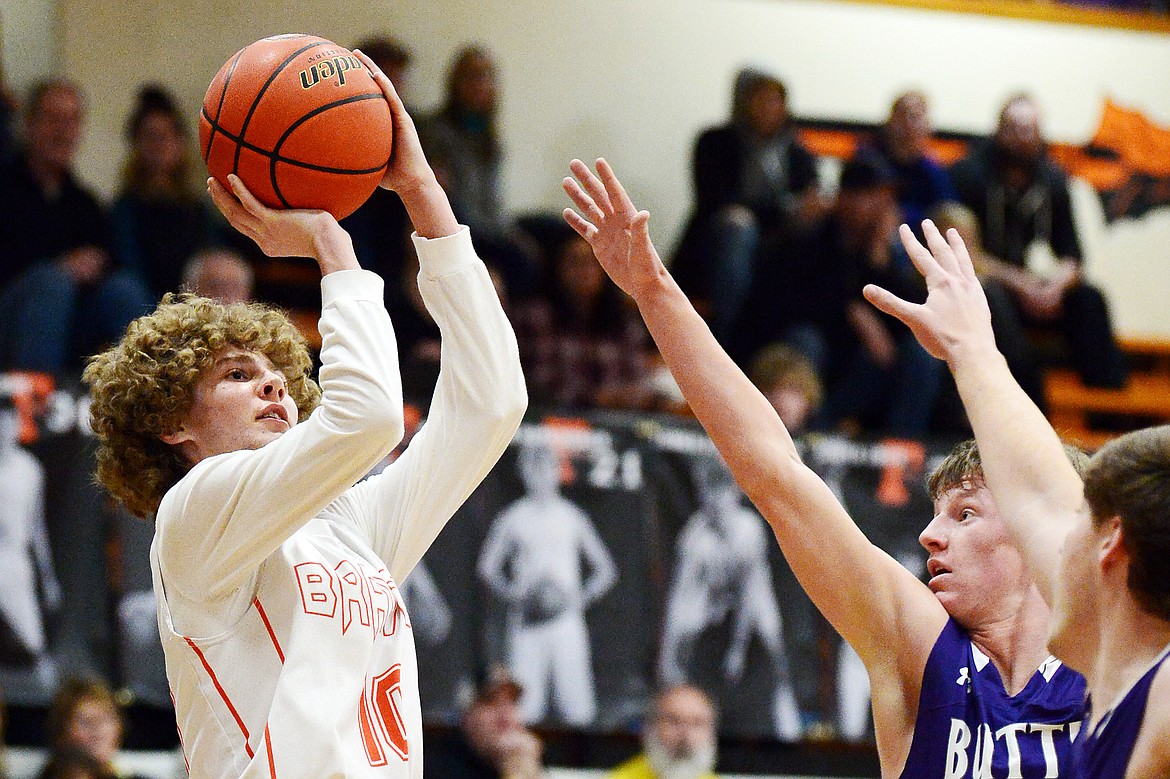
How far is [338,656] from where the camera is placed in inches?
103

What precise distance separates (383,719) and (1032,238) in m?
7.65

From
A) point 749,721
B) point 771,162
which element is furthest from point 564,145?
point 749,721

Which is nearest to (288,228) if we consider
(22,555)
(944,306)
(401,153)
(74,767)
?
(401,153)

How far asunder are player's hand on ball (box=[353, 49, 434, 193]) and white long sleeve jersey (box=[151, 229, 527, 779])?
0.52 feet

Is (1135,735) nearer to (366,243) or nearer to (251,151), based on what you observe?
(251,151)

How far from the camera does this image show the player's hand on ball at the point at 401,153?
2.99 metres

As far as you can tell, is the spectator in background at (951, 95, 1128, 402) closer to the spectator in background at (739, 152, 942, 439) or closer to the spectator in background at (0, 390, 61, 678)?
the spectator in background at (739, 152, 942, 439)

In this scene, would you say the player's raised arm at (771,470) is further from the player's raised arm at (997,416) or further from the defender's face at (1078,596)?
the defender's face at (1078,596)

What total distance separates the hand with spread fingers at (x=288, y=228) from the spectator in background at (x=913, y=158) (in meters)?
6.78

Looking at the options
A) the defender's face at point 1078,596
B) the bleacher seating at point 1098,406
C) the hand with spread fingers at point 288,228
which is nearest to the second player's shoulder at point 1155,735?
the defender's face at point 1078,596

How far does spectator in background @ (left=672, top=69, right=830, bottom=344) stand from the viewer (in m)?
8.84

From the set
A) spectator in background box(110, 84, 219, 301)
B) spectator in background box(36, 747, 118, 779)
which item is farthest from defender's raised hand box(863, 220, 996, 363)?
spectator in background box(110, 84, 219, 301)

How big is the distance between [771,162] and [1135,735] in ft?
23.7

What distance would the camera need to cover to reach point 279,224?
2.84 m
